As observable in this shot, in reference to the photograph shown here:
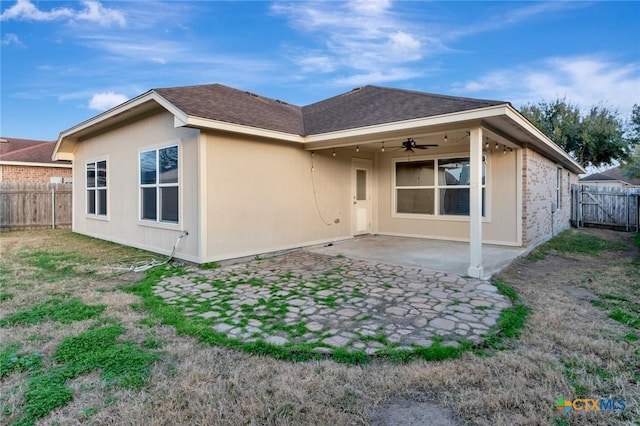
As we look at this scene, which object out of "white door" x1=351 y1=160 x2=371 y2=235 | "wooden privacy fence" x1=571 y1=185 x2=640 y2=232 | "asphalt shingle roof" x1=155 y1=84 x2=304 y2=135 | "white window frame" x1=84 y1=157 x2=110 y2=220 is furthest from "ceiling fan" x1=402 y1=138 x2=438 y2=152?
"wooden privacy fence" x1=571 y1=185 x2=640 y2=232

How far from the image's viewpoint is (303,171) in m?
8.05

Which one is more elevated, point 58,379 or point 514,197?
point 514,197

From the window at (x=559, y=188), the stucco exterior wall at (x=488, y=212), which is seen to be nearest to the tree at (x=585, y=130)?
the window at (x=559, y=188)

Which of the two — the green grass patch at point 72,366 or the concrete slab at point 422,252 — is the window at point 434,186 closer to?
the concrete slab at point 422,252

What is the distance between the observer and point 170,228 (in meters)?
6.96

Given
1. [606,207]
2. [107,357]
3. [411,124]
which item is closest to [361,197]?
[411,124]

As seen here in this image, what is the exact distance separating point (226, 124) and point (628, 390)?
5961mm

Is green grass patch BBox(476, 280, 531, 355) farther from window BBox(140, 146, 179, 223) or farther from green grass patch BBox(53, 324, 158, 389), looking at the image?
window BBox(140, 146, 179, 223)

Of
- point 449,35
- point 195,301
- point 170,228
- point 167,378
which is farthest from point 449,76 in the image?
point 167,378

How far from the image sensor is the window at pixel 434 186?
895cm

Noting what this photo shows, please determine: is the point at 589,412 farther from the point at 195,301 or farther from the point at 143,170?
the point at 143,170

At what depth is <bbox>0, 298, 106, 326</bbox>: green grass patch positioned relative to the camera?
3.63m

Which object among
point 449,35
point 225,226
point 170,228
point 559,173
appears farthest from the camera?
point 559,173

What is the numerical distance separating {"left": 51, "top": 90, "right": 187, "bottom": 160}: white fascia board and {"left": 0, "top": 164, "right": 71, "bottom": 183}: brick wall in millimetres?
6517
